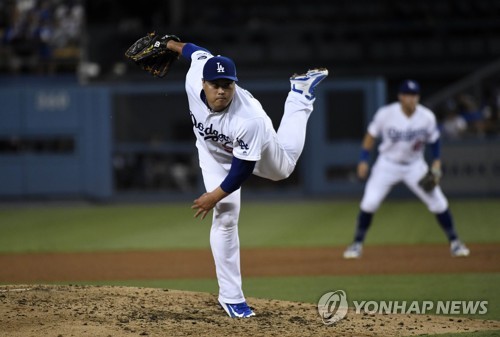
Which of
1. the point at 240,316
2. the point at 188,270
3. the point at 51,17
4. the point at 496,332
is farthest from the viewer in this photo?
the point at 51,17

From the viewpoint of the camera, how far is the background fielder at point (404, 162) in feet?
35.3

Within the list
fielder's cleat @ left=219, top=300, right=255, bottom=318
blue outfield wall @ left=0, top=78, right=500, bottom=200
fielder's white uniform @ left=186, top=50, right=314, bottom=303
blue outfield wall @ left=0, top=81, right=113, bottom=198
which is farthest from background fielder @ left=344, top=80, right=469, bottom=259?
blue outfield wall @ left=0, top=81, right=113, bottom=198

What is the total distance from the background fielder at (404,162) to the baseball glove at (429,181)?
0.08 m

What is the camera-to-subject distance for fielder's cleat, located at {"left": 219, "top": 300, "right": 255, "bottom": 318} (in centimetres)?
673

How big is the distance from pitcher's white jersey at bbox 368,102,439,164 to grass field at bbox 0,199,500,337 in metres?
1.95

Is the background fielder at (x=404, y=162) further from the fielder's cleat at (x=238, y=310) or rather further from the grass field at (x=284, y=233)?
the fielder's cleat at (x=238, y=310)

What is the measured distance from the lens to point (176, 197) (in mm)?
20406

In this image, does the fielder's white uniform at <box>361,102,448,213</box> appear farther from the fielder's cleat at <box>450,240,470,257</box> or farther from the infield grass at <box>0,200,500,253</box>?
the infield grass at <box>0,200,500,253</box>

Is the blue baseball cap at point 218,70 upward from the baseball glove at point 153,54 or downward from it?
downward

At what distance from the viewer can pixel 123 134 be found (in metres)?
20.5

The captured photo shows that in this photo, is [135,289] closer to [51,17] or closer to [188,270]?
[188,270]

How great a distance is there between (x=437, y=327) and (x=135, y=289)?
2651 millimetres

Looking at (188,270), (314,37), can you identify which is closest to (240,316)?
(188,270)

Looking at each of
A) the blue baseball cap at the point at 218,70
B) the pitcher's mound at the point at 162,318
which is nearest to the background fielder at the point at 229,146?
the blue baseball cap at the point at 218,70
